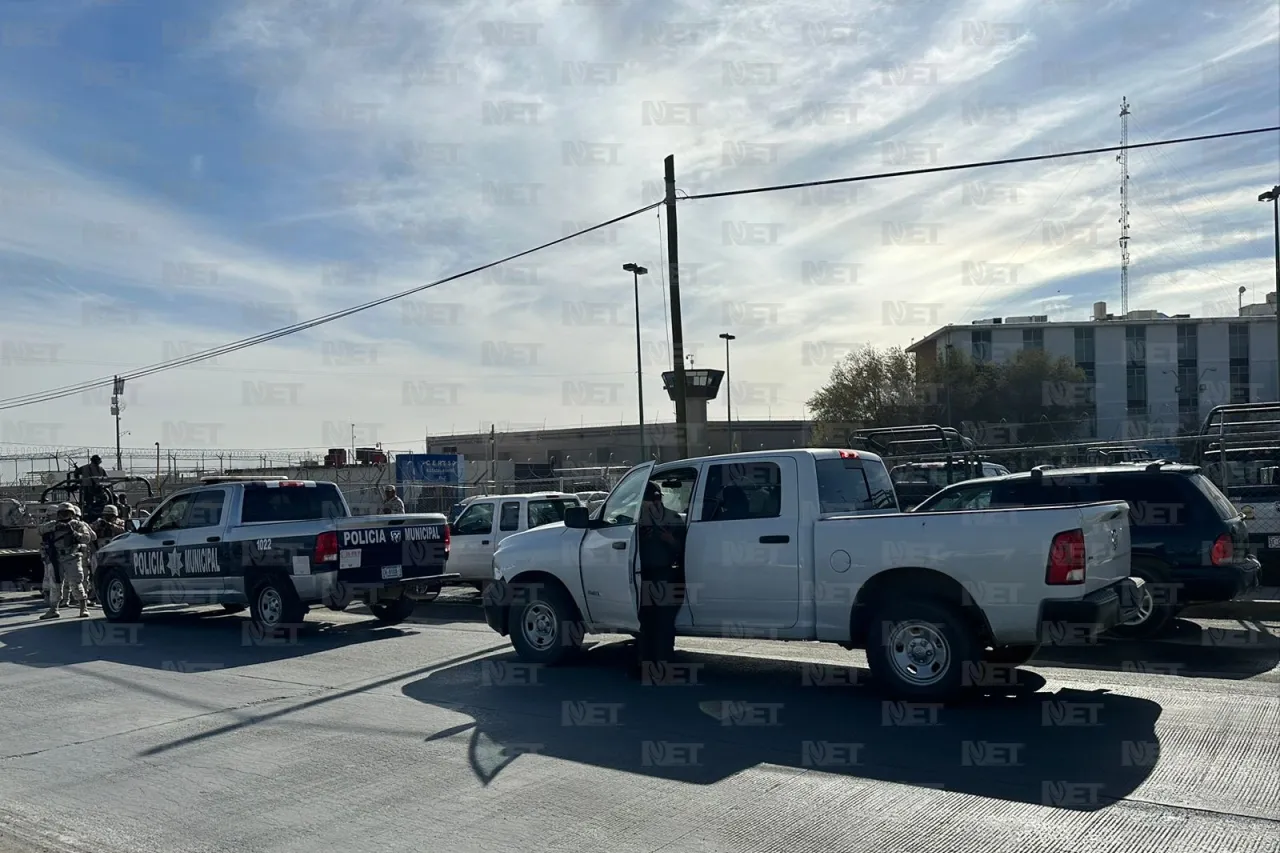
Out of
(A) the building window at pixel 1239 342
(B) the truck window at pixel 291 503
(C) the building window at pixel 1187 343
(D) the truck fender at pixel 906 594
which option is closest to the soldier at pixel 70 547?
(B) the truck window at pixel 291 503

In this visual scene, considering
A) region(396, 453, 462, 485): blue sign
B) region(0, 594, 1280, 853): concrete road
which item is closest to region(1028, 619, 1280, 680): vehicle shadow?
region(0, 594, 1280, 853): concrete road

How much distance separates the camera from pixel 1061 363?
58812mm

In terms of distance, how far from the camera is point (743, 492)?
29.9ft

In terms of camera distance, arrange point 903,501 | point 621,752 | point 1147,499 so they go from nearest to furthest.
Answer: point 621,752 < point 1147,499 < point 903,501

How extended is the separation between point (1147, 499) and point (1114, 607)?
3.78 metres

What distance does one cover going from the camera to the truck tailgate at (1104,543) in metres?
7.57

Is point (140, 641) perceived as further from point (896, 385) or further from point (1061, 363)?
point (1061, 363)

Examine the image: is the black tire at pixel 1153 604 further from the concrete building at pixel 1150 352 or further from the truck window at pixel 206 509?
the concrete building at pixel 1150 352

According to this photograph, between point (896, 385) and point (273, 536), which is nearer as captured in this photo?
point (273, 536)

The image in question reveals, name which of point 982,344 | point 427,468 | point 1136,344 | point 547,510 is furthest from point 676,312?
point 1136,344

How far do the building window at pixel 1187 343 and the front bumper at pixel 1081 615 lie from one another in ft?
215

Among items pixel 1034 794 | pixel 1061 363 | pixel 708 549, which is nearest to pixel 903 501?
pixel 708 549

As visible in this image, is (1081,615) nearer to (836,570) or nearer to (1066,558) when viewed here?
(1066,558)

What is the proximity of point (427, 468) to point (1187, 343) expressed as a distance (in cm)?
5436
